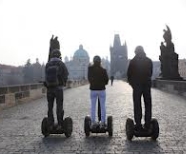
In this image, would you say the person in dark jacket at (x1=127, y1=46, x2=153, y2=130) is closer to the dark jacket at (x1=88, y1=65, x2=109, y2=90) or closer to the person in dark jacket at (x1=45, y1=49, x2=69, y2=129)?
the dark jacket at (x1=88, y1=65, x2=109, y2=90)

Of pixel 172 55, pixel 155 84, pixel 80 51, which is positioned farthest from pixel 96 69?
pixel 80 51

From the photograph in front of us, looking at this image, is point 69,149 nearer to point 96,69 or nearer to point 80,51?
point 96,69

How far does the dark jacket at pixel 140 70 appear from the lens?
7.99 m

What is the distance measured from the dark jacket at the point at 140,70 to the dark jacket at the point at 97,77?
2.11 ft

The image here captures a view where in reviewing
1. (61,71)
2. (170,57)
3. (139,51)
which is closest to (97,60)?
(61,71)

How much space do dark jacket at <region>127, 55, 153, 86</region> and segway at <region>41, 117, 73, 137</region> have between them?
5.10ft

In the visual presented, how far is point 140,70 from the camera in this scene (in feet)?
26.2

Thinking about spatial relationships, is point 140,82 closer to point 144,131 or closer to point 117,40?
point 144,131

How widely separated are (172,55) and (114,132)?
2582cm

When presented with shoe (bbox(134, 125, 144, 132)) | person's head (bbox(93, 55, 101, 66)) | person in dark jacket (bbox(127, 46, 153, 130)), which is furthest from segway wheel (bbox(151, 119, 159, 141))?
person's head (bbox(93, 55, 101, 66))

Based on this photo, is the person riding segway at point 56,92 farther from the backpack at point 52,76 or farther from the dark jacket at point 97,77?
the dark jacket at point 97,77

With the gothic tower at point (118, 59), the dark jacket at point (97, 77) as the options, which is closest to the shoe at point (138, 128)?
the dark jacket at point (97, 77)

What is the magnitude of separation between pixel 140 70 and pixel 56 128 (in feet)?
6.90

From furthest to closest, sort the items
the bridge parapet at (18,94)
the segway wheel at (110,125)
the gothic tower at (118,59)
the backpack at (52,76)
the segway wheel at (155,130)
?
the gothic tower at (118,59)
the bridge parapet at (18,94)
the backpack at (52,76)
the segway wheel at (110,125)
the segway wheel at (155,130)
